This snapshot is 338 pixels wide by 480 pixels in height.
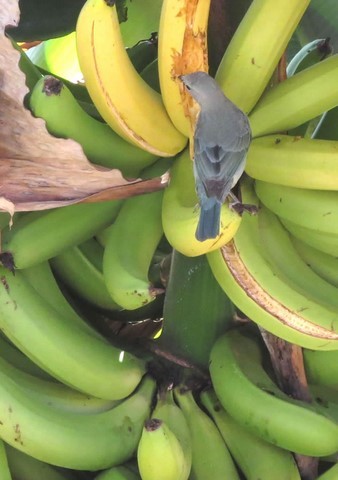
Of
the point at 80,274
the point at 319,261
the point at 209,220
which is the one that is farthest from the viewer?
the point at 80,274

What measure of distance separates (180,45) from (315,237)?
0.27 meters

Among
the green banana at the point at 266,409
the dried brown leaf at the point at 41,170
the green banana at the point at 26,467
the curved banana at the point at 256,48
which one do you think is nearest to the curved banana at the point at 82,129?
the dried brown leaf at the point at 41,170

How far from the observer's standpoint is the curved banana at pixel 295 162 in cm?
83

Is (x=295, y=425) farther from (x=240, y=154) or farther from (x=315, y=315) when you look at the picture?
(x=240, y=154)

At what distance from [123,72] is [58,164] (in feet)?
0.40

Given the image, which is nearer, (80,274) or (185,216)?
(185,216)

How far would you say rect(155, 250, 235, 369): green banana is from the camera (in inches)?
41.3

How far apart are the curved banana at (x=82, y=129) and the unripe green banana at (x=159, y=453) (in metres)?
0.30

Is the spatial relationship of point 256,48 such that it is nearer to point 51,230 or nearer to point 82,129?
point 82,129

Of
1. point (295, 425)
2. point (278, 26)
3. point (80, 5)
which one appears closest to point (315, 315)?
point (295, 425)

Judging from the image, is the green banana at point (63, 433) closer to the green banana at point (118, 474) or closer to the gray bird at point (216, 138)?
the green banana at point (118, 474)

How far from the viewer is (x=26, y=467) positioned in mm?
994

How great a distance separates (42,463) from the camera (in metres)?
1.00

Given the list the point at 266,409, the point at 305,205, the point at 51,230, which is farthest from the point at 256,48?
the point at 266,409
